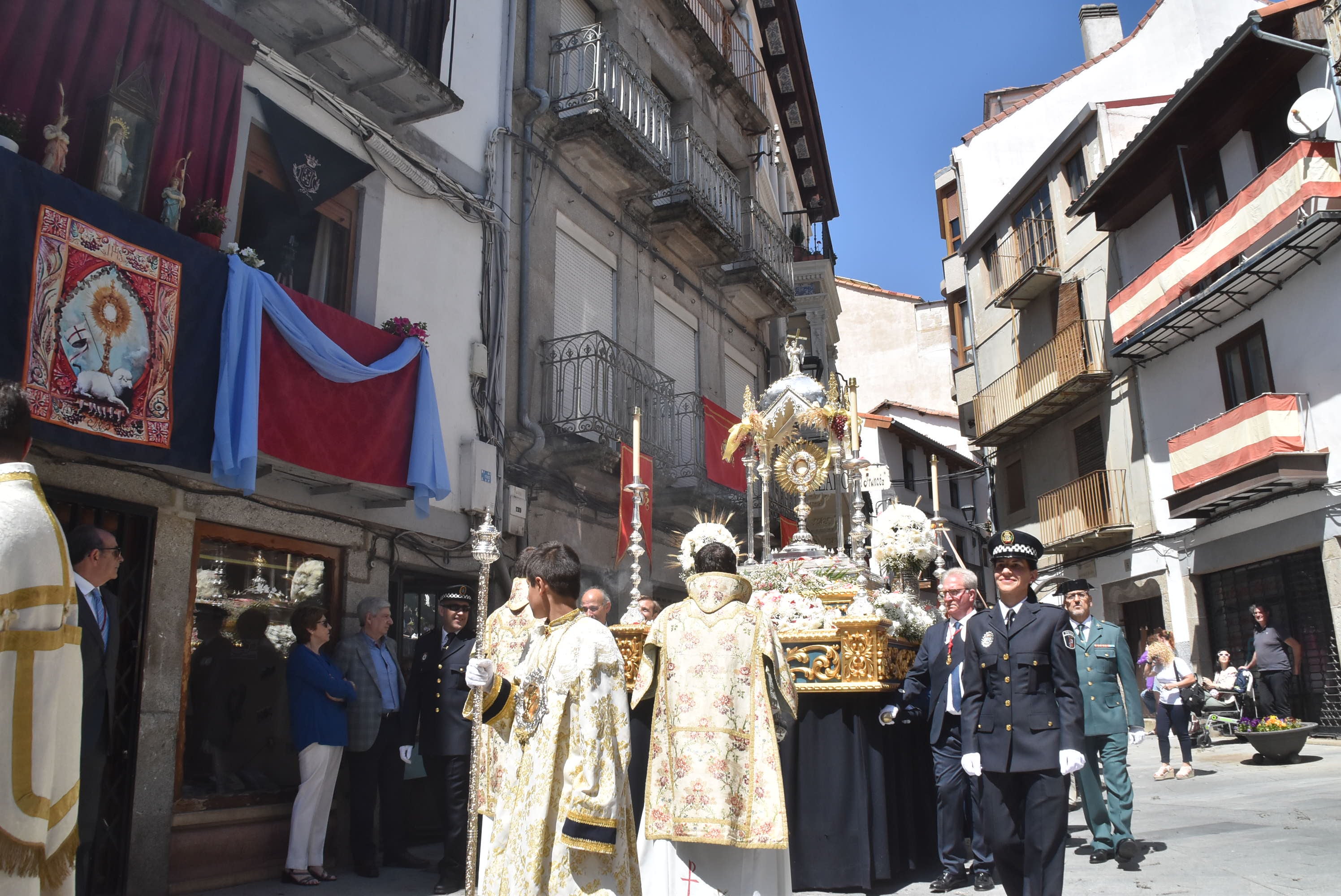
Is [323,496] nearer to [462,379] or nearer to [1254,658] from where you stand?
[462,379]

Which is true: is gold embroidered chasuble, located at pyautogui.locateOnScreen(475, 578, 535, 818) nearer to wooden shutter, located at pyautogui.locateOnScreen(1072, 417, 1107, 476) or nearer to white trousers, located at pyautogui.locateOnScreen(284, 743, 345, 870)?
white trousers, located at pyautogui.locateOnScreen(284, 743, 345, 870)

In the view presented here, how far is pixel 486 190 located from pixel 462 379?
7.36 feet

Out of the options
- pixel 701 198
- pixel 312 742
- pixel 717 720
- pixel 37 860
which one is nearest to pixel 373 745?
pixel 312 742

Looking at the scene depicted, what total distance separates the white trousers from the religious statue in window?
12.7 feet

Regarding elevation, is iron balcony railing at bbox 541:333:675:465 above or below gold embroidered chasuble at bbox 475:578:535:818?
above

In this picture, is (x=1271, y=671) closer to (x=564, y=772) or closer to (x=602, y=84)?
(x=602, y=84)

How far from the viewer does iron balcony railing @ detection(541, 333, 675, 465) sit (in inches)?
445

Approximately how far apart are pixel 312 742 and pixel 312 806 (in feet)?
1.40

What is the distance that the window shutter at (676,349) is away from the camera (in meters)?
14.7

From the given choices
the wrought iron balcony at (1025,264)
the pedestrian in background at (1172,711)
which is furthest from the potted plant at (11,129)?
the wrought iron balcony at (1025,264)

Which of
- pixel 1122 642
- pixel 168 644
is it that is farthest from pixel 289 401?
pixel 1122 642

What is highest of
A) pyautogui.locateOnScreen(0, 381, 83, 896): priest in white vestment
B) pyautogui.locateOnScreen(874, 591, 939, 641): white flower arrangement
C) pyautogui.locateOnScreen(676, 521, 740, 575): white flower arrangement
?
pyautogui.locateOnScreen(676, 521, 740, 575): white flower arrangement

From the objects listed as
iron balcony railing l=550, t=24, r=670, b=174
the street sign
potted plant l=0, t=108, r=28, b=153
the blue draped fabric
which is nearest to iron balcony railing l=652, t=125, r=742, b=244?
iron balcony railing l=550, t=24, r=670, b=174

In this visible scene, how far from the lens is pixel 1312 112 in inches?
568
